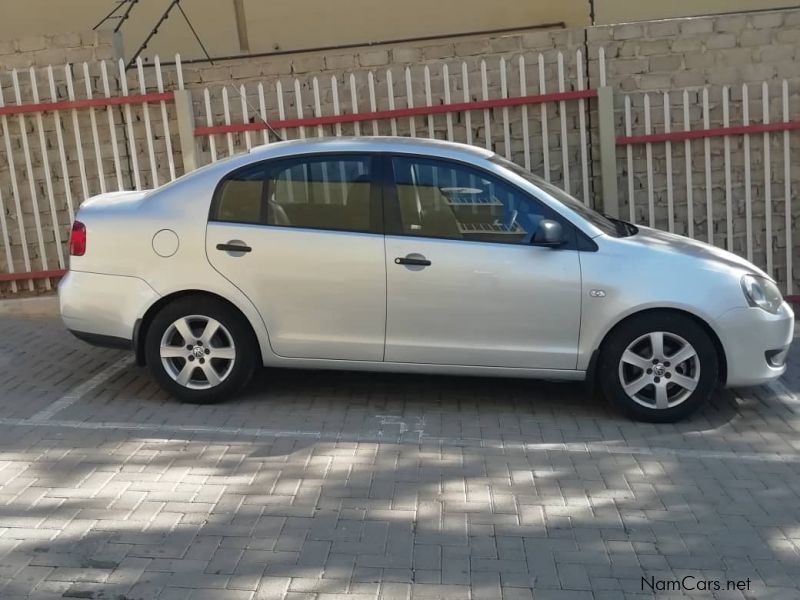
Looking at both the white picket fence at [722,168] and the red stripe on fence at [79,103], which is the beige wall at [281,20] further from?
the white picket fence at [722,168]

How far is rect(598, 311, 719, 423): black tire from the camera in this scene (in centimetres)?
544

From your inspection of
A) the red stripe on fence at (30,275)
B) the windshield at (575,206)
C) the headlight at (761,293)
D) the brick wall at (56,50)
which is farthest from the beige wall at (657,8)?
the red stripe on fence at (30,275)

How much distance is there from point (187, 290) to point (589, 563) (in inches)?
121

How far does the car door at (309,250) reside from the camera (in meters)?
5.55

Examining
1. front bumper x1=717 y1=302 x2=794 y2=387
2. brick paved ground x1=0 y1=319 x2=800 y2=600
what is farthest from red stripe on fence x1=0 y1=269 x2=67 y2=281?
front bumper x1=717 y1=302 x2=794 y2=387

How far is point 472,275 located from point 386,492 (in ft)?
5.12

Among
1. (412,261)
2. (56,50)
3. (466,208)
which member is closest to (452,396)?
(412,261)

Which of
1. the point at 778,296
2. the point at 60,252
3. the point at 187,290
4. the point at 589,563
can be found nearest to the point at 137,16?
the point at 60,252

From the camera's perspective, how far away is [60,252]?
27.8 feet

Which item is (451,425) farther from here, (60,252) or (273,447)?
(60,252)

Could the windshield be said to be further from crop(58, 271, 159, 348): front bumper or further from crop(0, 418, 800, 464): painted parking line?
crop(58, 271, 159, 348): front bumper

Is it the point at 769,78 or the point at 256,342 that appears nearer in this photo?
the point at 256,342

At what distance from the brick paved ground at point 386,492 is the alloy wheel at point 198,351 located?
0.21m

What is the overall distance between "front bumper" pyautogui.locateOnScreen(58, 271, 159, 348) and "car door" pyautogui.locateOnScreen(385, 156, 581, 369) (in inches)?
63.3
